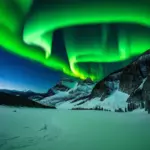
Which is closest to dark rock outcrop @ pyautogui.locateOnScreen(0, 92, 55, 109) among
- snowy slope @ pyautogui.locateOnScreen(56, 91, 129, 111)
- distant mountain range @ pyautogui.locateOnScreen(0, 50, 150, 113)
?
distant mountain range @ pyautogui.locateOnScreen(0, 50, 150, 113)

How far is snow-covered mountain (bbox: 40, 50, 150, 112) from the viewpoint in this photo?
7.88ft

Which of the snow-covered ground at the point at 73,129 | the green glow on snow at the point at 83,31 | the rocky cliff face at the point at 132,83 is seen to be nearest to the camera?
the snow-covered ground at the point at 73,129

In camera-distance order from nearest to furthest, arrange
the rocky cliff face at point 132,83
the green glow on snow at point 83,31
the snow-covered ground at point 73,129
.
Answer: the snow-covered ground at point 73,129, the rocky cliff face at point 132,83, the green glow on snow at point 83,31

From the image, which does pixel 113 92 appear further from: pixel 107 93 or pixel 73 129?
pixel 73 129

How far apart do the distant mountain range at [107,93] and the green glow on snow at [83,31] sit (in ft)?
0.32

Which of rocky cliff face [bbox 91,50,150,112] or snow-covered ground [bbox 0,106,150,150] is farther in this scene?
rocky cliff face [bbox 91,50,150,112]

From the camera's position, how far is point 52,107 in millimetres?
2473

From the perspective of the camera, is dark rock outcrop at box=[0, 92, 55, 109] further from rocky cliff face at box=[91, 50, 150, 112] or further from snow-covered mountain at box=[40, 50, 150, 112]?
rocky cliff face at box=[91, 50, 150, 112]

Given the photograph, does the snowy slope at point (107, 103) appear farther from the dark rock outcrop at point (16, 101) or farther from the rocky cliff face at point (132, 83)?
the dark rock outcrop at point (16, 101)

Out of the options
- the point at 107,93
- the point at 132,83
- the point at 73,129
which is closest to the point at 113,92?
the point at 107,93

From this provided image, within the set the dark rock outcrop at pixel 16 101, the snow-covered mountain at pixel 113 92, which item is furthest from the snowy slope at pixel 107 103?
the dark rock outcrop at pixel 16 101

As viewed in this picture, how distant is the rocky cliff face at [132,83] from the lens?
239 centimetres

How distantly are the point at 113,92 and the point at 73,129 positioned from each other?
0.49 m

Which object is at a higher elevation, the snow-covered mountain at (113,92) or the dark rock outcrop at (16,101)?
the snow-covered mountain at (113,92)
